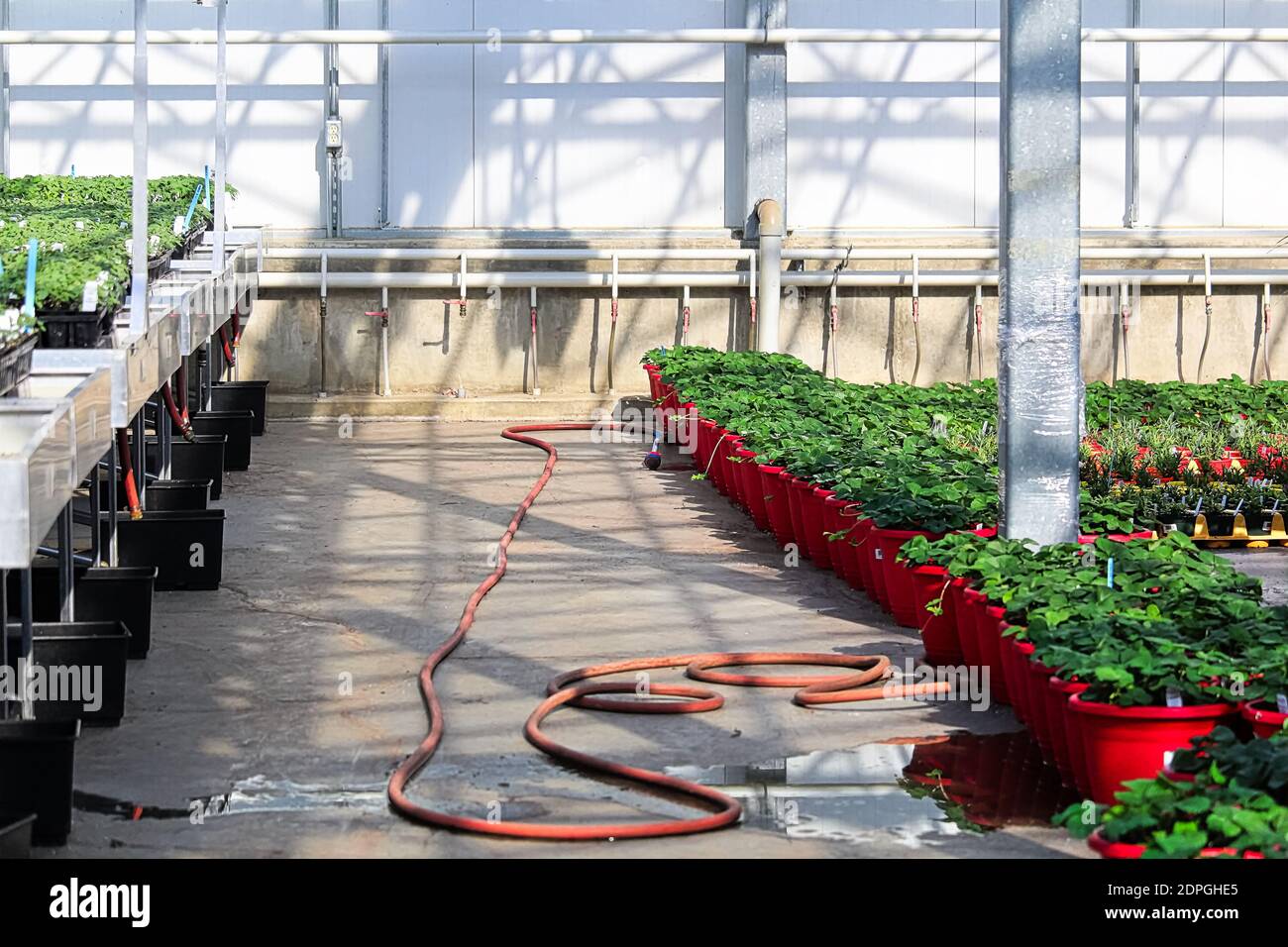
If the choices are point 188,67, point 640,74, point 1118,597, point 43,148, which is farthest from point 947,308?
point 1118,597

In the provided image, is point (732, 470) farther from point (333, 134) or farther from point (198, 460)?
point (333, 134)

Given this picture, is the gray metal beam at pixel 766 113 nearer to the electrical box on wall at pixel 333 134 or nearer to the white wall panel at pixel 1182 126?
the white wall panel at pixel 1182 126

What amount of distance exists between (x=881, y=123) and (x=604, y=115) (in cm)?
285

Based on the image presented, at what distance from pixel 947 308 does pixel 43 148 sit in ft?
30.5

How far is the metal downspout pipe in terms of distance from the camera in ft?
54.5

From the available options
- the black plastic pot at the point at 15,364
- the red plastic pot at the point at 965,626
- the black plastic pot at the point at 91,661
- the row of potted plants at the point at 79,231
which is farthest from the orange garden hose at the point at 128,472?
the red plastic pot at the point at 965,626

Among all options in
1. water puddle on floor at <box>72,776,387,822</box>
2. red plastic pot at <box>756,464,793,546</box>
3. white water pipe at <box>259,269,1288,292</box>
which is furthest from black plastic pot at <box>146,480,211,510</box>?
white water pipe at <box>259,269,1288,292</box>

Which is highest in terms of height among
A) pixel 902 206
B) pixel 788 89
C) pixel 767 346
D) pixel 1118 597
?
pixel 788 89

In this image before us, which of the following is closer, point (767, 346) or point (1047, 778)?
point (1047, 778)

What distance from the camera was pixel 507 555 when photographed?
33.5 feet

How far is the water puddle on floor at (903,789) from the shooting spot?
5.39 m

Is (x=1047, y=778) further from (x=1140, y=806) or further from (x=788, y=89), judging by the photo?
(x=788, y=89)

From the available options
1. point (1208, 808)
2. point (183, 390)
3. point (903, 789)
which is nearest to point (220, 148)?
point (183, 390)

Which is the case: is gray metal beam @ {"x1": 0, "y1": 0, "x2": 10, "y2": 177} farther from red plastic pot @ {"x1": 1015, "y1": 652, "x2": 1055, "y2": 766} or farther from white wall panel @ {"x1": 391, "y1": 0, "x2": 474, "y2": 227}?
red plastic pot @ {"x1": 1015, "y1": 652, "x2": 1055, "y2": 766}
